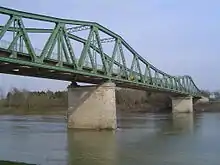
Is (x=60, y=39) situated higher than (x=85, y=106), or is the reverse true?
(x=60, y=39)

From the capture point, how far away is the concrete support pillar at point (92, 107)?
5566cm

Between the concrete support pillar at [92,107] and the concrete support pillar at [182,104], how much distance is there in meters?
78.1

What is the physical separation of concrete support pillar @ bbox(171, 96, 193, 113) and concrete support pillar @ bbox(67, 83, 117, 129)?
78.1 m

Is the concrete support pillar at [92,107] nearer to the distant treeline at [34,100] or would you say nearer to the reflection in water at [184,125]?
the reflection in water at [184,125]

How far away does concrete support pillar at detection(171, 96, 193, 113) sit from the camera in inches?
5202

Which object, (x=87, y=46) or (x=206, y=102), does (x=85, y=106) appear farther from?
(x=206, y=102)

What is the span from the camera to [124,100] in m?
167

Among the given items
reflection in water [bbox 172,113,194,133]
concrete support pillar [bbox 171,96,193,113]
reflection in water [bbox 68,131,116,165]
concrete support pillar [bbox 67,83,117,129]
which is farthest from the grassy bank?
reflection in water [bbox 68,131,116,165]

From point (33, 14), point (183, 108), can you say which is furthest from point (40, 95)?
point (33, 14)

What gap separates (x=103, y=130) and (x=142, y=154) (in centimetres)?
2546

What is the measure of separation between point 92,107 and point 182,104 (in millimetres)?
84688

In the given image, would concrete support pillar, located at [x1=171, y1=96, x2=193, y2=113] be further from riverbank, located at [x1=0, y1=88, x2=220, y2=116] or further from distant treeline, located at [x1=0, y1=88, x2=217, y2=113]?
distant treeline, located at [x1=0, y1=88, x2=217, y2=113]

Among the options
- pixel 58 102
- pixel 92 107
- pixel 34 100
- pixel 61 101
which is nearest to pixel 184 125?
pixel 92 107

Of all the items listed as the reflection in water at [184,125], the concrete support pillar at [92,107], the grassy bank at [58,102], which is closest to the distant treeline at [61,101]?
the grassy bank at [58,102]
